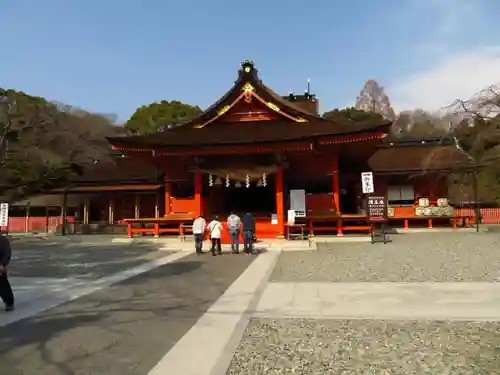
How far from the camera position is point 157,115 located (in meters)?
56.3

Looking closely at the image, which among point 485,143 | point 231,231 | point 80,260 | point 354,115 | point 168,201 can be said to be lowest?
point 80,260

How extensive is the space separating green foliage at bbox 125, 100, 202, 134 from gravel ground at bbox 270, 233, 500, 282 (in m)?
41.5

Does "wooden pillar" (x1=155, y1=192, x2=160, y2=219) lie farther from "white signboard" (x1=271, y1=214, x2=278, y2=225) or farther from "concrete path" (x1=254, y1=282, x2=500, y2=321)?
"concrete path" (x1=254, y1=282, x2=500, y2=321)

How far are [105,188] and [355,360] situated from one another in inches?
1029

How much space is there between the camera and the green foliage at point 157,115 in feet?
178

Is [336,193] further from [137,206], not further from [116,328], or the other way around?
[137,206]

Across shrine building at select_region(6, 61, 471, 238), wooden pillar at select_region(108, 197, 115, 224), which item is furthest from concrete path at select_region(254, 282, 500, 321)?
wooden pillar at select_region(108, 197, 115, 224)

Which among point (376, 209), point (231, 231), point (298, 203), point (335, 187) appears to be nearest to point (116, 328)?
point (231, 231)

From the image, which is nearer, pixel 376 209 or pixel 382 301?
pixel 382 301

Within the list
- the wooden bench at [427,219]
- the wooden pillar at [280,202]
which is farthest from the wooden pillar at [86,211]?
the wooden bench at [427,219]

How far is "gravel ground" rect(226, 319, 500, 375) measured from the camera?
4316mm

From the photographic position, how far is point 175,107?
190 feet

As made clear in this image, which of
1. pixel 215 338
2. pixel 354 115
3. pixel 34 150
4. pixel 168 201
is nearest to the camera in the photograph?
pixel 215 338

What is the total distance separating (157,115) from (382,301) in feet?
173
